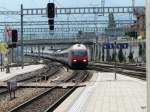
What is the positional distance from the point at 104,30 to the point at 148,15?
123200mm

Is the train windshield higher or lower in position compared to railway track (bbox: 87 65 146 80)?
higher

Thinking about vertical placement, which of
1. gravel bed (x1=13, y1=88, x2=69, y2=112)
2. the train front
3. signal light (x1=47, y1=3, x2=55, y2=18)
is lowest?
gravel bed (x1=13, y1=88, x2=69, y2=112)

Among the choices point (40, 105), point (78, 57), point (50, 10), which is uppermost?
point (50, 10)

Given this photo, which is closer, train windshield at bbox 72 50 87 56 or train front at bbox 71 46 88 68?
train front at bbox 71 46 88 68

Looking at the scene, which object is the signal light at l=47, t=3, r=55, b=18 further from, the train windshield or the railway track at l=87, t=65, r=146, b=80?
the train windshield

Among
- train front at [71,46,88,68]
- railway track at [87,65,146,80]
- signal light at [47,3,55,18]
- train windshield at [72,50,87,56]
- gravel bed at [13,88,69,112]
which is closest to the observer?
gravel bed at [13,88,69,112]

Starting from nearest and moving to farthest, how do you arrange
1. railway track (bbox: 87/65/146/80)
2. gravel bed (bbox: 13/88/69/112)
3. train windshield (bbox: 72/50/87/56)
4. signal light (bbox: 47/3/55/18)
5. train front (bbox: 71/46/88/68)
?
gravel bed (bbox: 13/88/69/112) → signal light (bbox: 47/3/55/18) → railway track (bbox: 87/65/146/80) → train front (bbox: 71/46/88/68) → train windshield (bbox: 72/50/87/56)

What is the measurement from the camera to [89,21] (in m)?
105

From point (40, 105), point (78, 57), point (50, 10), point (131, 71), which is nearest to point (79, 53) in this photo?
point (78, 57)

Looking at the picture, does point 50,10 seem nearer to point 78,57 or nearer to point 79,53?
point 78,57

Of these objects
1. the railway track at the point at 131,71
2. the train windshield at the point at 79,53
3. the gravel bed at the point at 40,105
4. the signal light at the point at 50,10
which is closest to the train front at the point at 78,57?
the train windshield at the point at 79,53

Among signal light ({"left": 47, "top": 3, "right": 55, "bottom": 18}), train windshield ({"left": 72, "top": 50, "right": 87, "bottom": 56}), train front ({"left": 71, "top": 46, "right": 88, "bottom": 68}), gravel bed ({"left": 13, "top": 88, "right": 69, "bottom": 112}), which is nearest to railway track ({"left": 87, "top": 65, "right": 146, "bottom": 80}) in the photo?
train front ({"left": 71, "top": 46, "right": 88, "bottom": 68})

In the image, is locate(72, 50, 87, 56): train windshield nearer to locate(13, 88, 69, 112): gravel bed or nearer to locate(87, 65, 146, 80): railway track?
locate(87, 65, 146, 80): railway track

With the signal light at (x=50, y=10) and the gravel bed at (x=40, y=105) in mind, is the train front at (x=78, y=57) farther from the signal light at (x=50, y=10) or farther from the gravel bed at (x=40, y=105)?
the gravel bed at (x=40, y=105)
